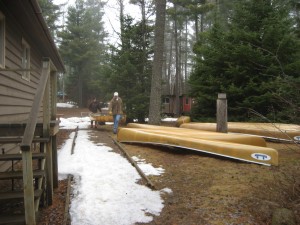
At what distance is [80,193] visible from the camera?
516 centimetres

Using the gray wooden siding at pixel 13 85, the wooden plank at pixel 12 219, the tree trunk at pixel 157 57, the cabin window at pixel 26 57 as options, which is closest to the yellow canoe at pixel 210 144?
the gray wooden siding at pixel 13 85

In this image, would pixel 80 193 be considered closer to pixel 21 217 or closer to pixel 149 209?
pixel 149 209

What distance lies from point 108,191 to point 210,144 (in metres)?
3.72

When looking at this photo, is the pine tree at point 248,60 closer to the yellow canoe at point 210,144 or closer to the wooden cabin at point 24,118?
the yellow canoe at point 210,144

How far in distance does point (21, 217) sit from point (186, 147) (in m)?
5.59

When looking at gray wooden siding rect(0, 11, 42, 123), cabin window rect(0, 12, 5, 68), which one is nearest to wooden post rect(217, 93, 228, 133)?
gray wooden siding rect(0, 11, 42, 123)

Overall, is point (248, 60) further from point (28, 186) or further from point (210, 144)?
point (28, 186)

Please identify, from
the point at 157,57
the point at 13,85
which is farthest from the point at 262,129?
the point at 13,85

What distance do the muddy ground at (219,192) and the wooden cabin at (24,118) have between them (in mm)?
630

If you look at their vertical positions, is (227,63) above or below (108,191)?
above

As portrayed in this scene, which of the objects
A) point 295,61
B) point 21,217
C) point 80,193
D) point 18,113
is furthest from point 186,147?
point 295,61

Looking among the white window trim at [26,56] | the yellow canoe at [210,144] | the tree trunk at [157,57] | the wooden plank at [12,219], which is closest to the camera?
the wooden plank at [12,219]

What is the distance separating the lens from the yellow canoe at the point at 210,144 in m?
7.16

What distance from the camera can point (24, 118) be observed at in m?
8.50
